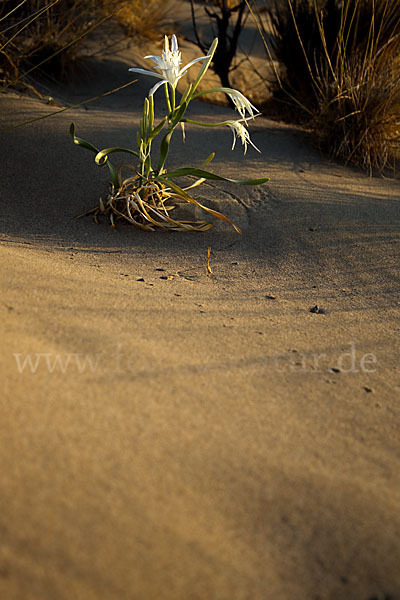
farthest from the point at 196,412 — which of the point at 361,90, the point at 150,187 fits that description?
the point at 361,90

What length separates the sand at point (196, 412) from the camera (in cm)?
80

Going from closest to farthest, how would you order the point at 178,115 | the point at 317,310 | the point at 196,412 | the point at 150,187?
the point at 196,412 < the point at 317,310 < the point at 178,115 < the point at 150,187

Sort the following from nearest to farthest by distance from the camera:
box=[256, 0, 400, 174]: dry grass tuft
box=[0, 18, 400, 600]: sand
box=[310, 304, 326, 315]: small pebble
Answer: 1. box=[0, 18, 400, 600]: sand
2. box=[310, 304, 326, 315]: small pebble
3. box=[256, 0, 400, 174]: dry grass tuft

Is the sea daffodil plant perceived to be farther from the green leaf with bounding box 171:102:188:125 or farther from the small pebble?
the small pebble

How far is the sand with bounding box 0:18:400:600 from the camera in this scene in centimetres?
80

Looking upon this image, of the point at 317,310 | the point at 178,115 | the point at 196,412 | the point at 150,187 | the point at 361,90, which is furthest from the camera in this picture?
the point at 361,90

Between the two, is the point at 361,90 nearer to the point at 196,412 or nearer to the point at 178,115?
the point at 178,115

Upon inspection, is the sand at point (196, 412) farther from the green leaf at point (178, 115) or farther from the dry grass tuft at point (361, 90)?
the dry grass tuft at point (361, 90)

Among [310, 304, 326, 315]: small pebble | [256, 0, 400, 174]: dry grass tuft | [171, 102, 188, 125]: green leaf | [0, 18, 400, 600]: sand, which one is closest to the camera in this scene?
[0, 18, 400, 600]: sand

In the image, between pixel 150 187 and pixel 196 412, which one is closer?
pixel 196 412

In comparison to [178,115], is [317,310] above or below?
below

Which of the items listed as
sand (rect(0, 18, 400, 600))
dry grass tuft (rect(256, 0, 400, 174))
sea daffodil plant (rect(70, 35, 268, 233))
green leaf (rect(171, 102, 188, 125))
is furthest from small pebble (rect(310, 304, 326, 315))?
dry grass tuft (rect(256, 0, 400, 174))

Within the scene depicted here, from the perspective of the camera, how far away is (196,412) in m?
1.09

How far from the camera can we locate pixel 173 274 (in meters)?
1.86
